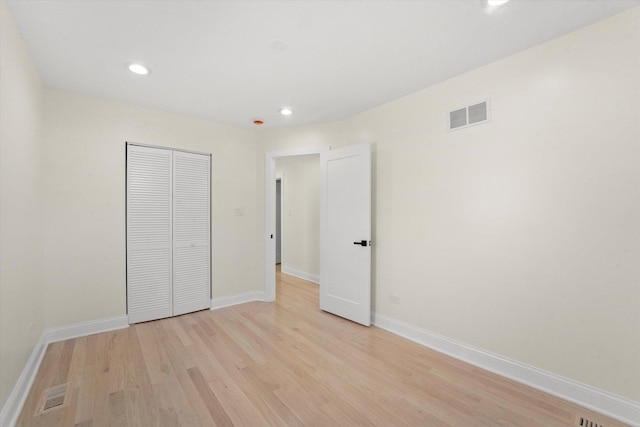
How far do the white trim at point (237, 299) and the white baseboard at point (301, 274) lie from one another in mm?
1299

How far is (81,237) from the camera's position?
2895 millimetres

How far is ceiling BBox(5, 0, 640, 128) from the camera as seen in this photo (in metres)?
1.67

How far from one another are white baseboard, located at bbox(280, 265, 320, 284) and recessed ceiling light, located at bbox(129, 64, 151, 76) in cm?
396

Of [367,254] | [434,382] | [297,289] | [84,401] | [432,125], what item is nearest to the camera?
[84,401]

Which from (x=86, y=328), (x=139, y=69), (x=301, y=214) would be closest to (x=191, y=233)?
(x=86, y=328)

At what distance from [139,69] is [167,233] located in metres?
1.89

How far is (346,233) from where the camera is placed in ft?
11.1

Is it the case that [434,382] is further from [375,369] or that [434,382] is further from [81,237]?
[81,237]

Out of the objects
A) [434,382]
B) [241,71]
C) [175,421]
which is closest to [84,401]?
[175,421]

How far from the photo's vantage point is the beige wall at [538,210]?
1758mm

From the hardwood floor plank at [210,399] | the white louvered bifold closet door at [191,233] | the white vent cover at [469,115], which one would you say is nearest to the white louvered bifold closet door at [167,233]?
the white louvered bifold closet door at [191,233]

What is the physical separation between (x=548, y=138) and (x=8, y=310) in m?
3.92

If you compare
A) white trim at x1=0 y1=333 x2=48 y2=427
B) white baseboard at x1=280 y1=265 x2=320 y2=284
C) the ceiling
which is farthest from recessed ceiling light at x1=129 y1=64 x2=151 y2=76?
white baseboard at x1=280 y1=265 x2=320 y2=284

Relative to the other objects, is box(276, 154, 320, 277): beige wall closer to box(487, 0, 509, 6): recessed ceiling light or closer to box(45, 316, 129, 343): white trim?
box(45, 316, 129, 343): white trim
